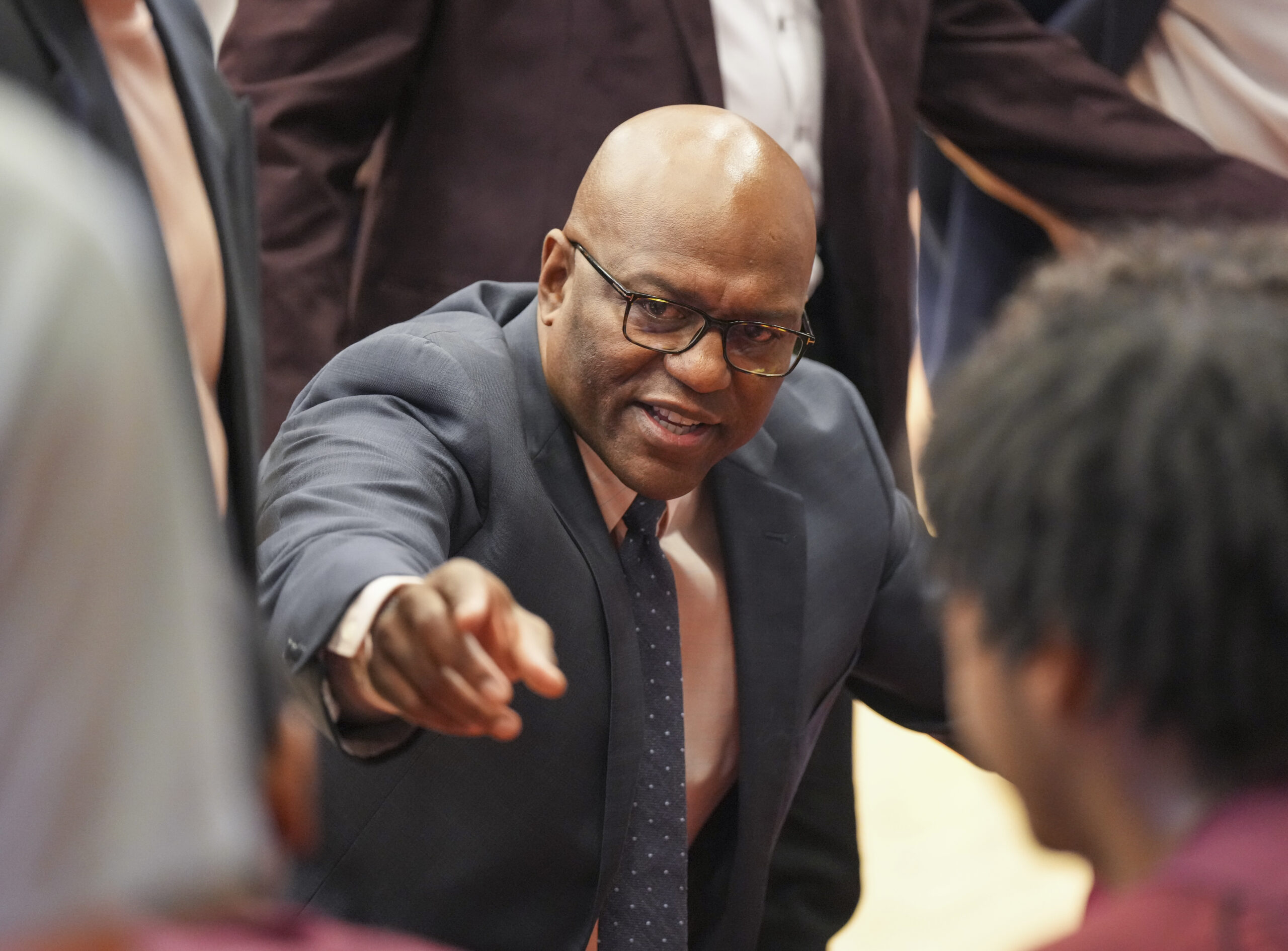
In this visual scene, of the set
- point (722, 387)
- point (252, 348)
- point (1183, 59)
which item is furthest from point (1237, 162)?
point (252, 348)

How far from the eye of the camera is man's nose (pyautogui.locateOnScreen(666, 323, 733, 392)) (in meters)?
1.49

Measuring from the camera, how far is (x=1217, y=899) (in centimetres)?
76

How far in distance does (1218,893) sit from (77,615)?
52cm

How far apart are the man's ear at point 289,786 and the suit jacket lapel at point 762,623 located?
0.90 meters

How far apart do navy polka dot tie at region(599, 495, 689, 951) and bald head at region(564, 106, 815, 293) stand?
294 mm

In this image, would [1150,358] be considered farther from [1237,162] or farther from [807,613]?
[1237,162]

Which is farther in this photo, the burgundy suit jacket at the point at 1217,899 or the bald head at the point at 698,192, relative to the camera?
the bald head at the point at 698,192

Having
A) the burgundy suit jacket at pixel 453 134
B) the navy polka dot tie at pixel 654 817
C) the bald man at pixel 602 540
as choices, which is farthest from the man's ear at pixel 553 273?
the burgundy suit jacket at pixel 453 134

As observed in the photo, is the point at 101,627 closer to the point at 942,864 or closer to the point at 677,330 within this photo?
the point at 677,330

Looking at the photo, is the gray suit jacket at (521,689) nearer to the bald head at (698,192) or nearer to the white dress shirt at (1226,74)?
the bald head at (698,192)

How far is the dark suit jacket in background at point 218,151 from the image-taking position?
3.92 ft

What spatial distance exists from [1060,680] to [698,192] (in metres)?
0.75

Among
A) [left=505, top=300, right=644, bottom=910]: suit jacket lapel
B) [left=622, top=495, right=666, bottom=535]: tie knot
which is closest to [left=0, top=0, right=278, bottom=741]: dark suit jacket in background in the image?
[left=505, top=300, right=644, bottom=910]: suit jacket lapel

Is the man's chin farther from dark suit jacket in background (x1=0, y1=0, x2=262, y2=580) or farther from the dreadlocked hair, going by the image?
the dreadlocked hair
